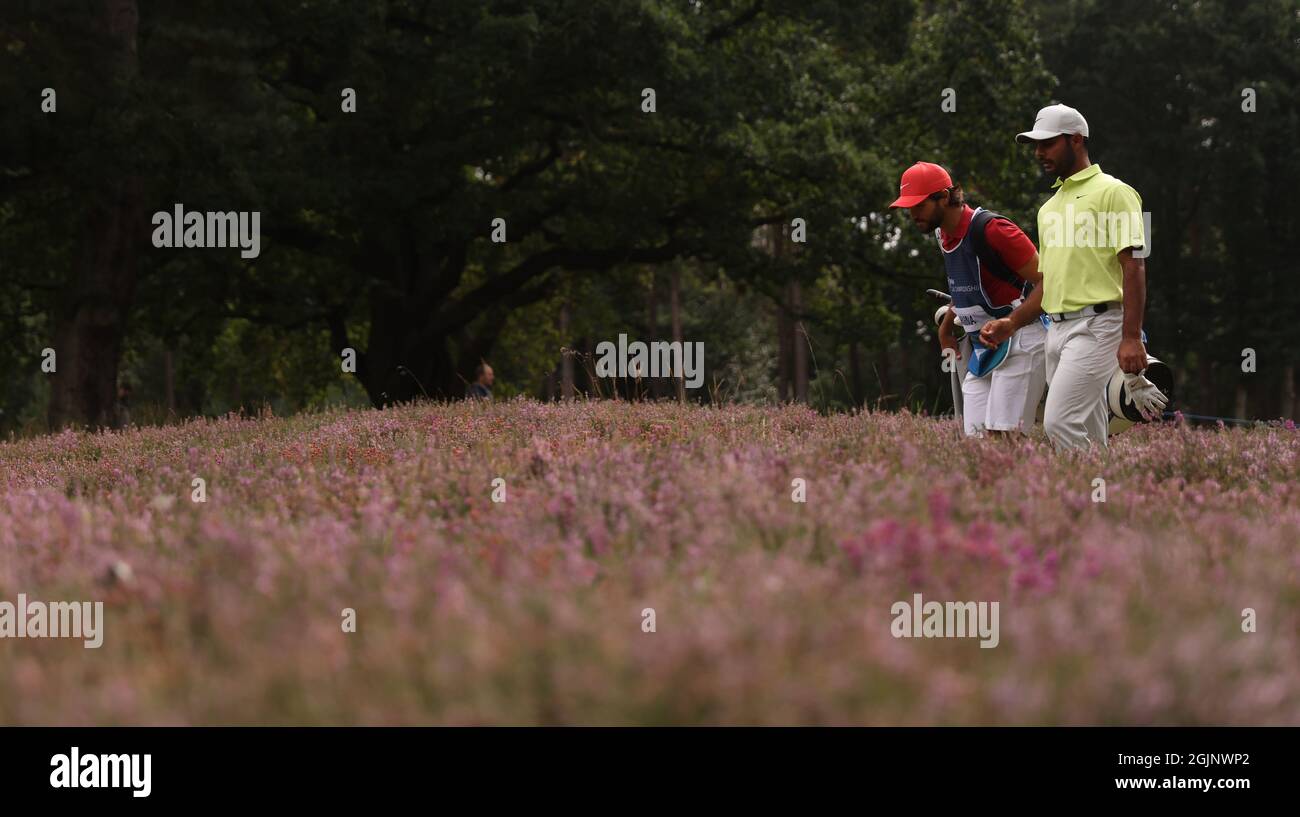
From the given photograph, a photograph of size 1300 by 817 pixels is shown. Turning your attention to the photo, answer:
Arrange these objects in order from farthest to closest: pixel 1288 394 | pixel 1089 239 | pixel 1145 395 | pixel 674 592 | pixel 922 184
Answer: pixel 1288 394 < pixel 922 184 < pixel 1089 239 < pixel 1145 395 < pixel 674 592

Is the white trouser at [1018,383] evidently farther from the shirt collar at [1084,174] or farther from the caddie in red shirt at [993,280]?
the shirt collar at [1084,174]

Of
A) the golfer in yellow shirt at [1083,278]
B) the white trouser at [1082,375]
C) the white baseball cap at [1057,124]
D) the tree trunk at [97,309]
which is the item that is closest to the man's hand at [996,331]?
the golfer in yellow shirt at [1083,278]

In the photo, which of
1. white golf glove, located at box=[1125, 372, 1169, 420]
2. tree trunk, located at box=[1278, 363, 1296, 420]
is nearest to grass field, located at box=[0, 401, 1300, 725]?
white golf glove, located at box=[1125, 372, 1169, 420]

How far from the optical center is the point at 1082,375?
6973 mm

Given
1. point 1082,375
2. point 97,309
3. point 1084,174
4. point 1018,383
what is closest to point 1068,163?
point 1084,174

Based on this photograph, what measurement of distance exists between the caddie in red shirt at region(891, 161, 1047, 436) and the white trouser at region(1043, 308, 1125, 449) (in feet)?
1.81

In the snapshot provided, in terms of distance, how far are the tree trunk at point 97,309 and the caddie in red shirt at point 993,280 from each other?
14.6 m

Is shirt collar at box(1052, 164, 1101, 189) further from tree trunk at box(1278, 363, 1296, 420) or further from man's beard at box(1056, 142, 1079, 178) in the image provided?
tree trunk at box(1278, 363, 1296, 420)

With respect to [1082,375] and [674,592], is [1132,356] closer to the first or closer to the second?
[1082,375]

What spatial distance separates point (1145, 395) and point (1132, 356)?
0.29 m

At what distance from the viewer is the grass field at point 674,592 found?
2.73 meters
